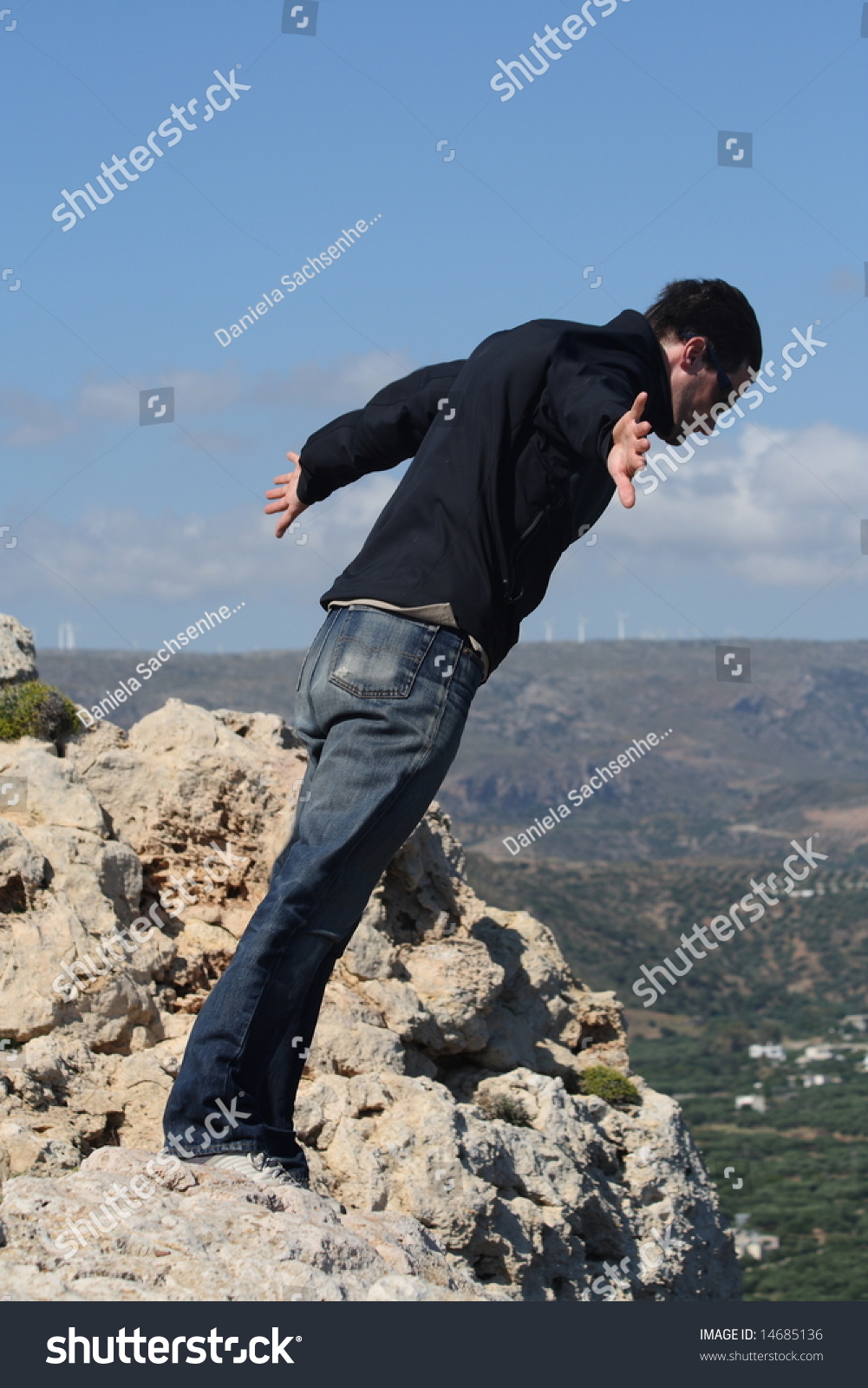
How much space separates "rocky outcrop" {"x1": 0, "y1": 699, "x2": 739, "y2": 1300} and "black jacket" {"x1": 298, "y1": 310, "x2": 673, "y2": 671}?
2087mm

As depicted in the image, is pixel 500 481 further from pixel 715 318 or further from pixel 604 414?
pixel 715 318

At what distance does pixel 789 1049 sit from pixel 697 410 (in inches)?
4219

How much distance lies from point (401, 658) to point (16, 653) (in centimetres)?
551

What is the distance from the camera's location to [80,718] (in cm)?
948

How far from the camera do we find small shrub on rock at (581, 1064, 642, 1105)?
31.6 feet

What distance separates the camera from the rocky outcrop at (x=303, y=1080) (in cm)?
427

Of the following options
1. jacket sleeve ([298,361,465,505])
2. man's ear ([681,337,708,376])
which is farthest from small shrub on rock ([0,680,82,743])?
man's ear ([681,337,708,376])

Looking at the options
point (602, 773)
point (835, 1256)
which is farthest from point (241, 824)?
point (835, 1256)

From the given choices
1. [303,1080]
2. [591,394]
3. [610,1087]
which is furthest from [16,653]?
[591,394]

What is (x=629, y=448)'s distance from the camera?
4027 mm

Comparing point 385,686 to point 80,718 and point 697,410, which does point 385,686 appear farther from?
point 80,718

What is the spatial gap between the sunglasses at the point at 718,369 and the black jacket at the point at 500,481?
0.58 ft

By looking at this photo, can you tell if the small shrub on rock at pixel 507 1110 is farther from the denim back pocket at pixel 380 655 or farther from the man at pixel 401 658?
the denim back pocket at pixel 380 655

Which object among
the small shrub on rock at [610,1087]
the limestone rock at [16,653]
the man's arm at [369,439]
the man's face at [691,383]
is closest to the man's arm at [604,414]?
the man's face at [691,383]
